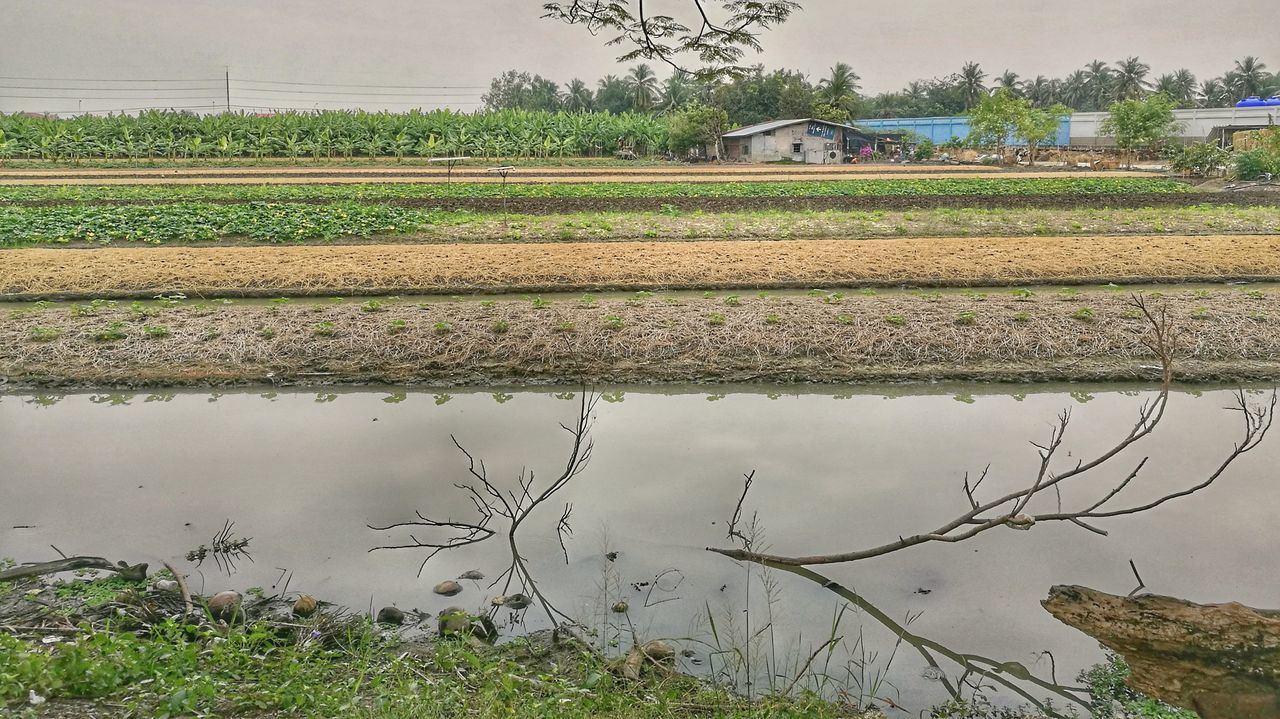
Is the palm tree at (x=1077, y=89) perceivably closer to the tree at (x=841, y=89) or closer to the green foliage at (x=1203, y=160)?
the tree at (x=841, y=89)

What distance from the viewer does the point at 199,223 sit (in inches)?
765

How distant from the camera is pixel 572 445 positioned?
287 inches

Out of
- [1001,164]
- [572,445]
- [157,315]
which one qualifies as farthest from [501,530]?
[1001,164]

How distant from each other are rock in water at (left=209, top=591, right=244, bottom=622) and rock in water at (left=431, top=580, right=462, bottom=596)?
1043 millimetres

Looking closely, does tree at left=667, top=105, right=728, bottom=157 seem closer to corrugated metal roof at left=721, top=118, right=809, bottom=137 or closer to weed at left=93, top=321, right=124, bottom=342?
corrugated metal roof at left=721, top=118, right=809, bottom=137

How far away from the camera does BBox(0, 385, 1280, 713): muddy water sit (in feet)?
15.9

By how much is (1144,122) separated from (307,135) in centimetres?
4555

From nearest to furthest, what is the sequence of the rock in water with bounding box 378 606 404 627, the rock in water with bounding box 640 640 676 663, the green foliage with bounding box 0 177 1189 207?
the rock in water with bounding box 640 640 676 663, the rock in water with bounding box 378 606 404 627, the green foliage with bounding box 0 177 1189 207

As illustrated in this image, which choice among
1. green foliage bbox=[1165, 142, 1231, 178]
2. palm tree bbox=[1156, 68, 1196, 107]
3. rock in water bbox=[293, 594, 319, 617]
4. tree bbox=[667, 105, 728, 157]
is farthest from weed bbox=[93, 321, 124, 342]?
palm tree bbox=[1156, 68, 1196, 107]

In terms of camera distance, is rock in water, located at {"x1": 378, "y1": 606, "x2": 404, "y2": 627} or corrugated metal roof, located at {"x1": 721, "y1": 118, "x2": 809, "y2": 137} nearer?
rock in water, located at {"x1": 378, "y1": 606, "x2": 404, "y2": 627}

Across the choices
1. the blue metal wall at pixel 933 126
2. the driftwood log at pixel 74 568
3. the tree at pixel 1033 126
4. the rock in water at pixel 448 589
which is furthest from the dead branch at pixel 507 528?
the blue metal wall at pixel 933 126

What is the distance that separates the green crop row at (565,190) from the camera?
25.4 metres

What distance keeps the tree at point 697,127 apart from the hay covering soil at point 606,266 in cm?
Answer: 3727

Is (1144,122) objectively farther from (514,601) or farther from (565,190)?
(514,601)
